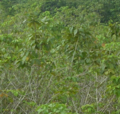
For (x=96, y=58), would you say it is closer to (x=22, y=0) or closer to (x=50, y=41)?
(x=50, y=41)

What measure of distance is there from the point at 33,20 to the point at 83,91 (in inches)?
51.1

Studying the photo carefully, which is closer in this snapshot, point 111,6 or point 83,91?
point 83,91

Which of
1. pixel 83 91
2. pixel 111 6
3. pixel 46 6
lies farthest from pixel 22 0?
pixel 83 91

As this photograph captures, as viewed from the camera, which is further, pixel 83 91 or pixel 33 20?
pixel 83 91

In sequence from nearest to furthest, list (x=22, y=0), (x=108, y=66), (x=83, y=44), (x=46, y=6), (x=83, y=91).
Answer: (x=108, y=66), (x=83, y=44), (x=83, y=91), (x=46, y=6), (x=22, y=0)

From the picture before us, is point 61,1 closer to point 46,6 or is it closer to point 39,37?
point 46,6

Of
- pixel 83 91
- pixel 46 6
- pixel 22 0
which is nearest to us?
pixel 83 91

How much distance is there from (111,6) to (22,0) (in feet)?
25.4

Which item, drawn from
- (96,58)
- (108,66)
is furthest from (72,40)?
(108,66)

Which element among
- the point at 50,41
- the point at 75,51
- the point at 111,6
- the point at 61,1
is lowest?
the point at 111,6

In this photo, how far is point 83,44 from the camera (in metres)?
3.17

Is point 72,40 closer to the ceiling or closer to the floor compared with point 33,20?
closer to the floor

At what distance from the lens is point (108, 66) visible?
8.87 ft

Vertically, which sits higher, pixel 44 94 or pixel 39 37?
pixel 39 37
